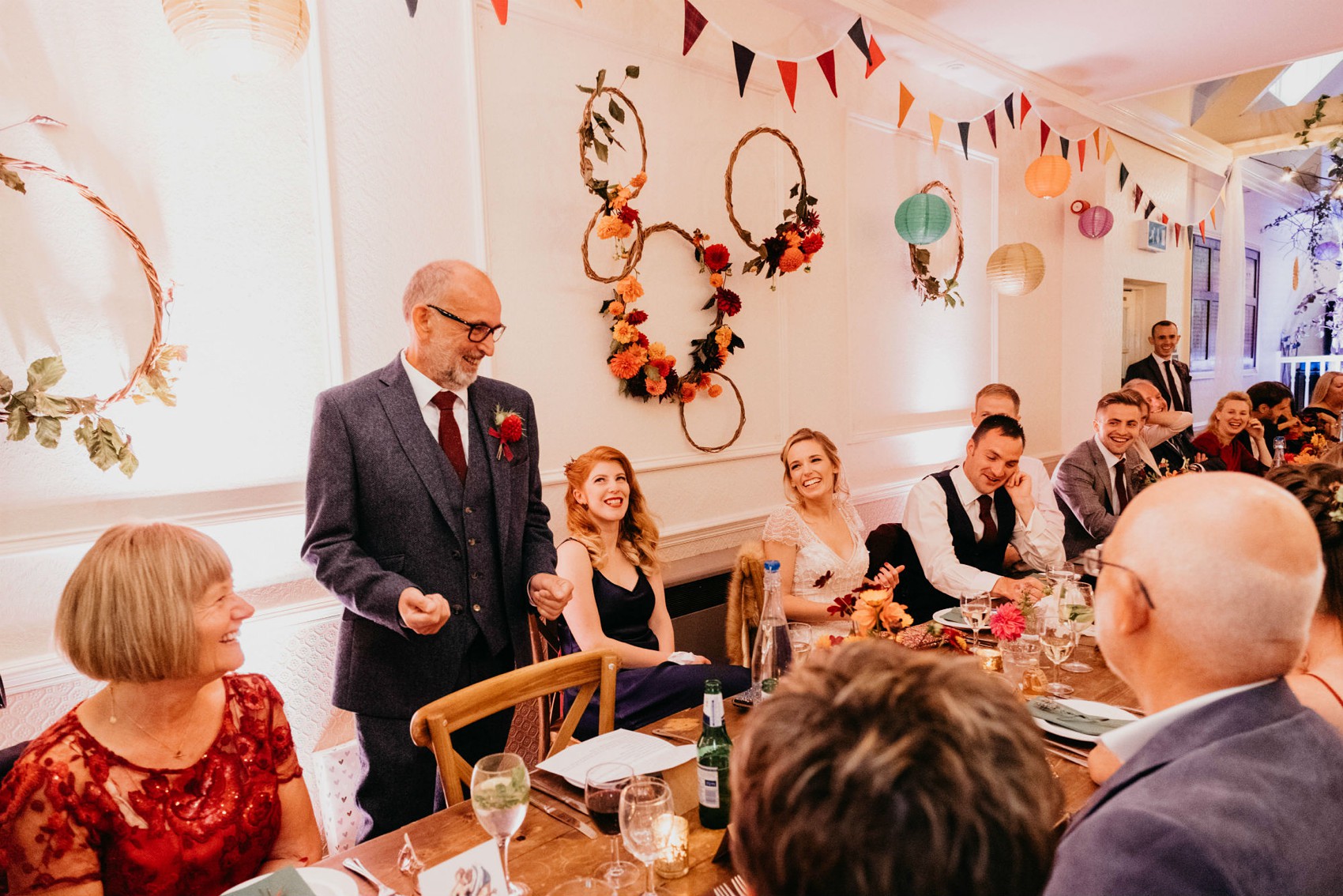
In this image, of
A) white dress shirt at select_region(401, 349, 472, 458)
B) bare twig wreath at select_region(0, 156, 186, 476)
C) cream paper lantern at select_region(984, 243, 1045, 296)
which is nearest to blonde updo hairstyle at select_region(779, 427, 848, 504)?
white dress shirt at select_region(401, 349, 472, 458)

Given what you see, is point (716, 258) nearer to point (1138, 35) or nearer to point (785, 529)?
point (785, 529)

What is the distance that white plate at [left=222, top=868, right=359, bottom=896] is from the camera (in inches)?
48.6

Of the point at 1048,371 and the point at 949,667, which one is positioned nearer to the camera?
the point at 949,667

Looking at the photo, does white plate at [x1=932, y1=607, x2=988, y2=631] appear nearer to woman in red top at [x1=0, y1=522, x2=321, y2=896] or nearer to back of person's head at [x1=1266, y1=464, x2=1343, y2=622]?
back of person's head at [x1=1266, y1=464, x2=1343, y2=622]

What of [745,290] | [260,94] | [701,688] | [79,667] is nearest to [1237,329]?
[745,290]

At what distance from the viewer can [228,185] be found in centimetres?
254

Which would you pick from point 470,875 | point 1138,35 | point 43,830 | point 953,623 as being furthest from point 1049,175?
point 43,830

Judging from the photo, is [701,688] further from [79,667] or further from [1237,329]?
[1237,329]

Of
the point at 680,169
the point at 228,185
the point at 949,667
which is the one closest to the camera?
the point at 949,667

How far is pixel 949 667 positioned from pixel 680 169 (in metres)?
3.36

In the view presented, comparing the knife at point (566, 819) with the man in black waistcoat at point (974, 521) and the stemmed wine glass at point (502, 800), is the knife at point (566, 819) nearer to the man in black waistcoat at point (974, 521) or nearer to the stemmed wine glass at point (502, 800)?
the stemmed wine glass at point (502, 800)

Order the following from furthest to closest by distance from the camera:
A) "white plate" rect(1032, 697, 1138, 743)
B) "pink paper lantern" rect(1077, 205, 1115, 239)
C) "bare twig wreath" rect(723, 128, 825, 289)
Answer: "pink paper lantern" rect(1077, 205, 1115, 239) < "bare twig wreath" rect(723, 128, 825, 289) < "white plate" rect(1032, 697, 1138, 743)

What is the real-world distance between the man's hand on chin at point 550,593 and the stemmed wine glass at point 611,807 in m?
0.71

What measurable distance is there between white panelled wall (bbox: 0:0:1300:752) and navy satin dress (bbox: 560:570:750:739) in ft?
2.25
